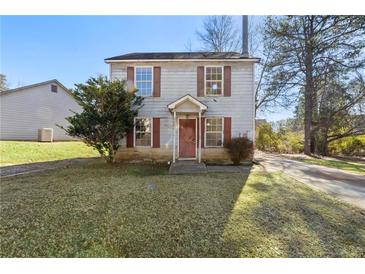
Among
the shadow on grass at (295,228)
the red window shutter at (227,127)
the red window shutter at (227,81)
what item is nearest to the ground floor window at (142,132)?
the red window shutter at (227,127)

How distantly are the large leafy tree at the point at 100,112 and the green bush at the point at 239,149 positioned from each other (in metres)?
5.11

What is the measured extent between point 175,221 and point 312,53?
16714mm

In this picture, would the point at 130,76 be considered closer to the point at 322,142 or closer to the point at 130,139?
the point at 130,139

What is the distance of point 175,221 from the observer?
3.83m

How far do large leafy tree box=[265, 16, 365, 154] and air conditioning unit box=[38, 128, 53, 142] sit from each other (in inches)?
753

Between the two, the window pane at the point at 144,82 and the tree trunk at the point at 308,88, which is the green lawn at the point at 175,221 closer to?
the window pane at the point at 144,82

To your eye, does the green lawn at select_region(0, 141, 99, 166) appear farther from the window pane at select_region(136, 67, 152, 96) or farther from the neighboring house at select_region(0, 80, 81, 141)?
the window pane at select_region(136, 67, 152, 96)

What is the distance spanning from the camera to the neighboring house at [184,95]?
10.2m

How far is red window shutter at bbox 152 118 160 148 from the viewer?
407 inches

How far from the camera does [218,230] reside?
11.6ft

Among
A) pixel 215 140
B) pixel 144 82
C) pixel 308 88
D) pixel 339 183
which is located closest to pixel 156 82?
pixel 144 82
